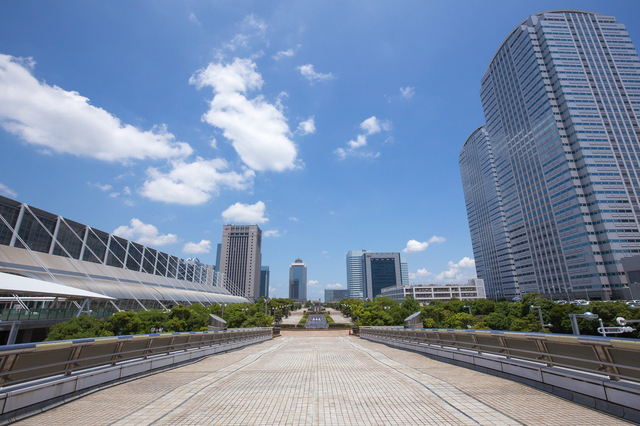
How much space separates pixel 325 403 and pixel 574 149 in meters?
112

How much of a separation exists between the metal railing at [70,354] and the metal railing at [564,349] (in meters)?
10.9

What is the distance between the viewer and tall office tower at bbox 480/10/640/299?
7906 centimetres

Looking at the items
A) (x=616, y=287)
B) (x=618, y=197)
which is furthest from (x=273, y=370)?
(x=618, y=197)

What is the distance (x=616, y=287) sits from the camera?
238 ft

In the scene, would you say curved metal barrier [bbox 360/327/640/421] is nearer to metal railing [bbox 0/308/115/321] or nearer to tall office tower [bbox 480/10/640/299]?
metal railing [bbox 0/308/115/321]

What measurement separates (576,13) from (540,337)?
459 ft

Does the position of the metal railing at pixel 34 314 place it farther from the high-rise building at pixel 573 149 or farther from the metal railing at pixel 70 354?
the high-rise building at pixel 573 149

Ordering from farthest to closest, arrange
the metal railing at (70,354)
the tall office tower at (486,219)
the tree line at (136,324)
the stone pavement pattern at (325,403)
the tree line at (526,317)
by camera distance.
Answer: the tall office tower at (486,219) < the tree line at (526,317) < the tree line at (136,324) < the metal railing at (70,354) < the stone pavement pattern at (325,403)

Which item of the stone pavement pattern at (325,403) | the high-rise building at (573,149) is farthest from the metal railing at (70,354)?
the high-rise building at (573,149)

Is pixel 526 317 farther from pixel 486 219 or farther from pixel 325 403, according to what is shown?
pixel 486 219

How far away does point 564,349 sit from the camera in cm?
671

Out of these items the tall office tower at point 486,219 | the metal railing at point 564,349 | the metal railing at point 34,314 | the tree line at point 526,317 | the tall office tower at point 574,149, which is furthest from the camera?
the tall office tower at point 486,219

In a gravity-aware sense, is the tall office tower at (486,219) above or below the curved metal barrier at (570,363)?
above

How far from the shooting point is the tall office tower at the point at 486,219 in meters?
138
